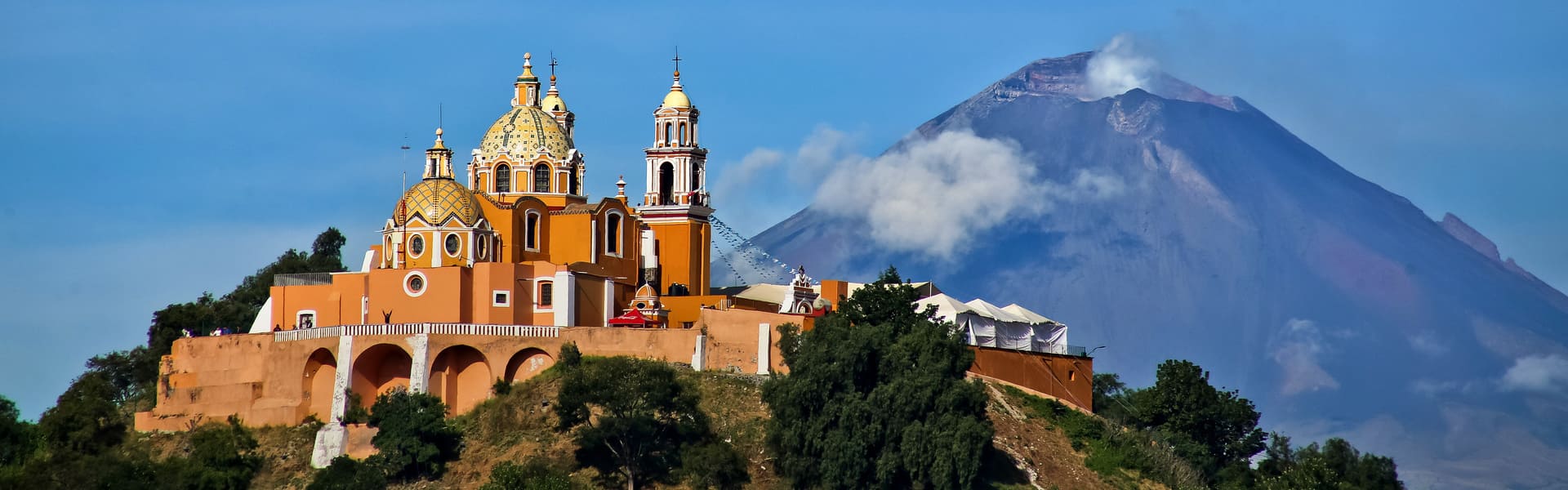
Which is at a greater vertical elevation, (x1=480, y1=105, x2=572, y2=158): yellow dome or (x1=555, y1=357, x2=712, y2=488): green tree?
(x1=480, y1=105, x2=572, y2=158): yellow dome

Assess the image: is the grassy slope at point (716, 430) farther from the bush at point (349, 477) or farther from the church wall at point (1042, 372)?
the church wall at point (1042, 372)

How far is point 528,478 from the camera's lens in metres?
55.8

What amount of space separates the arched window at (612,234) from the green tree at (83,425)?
49.8 ft

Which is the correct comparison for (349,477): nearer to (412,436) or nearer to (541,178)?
(412,436)

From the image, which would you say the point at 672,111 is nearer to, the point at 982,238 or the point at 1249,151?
the point at 982,238

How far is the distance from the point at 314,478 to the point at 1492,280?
108276 mm

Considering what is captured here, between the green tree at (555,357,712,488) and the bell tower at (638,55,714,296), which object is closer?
the green tree at (555,357,712,488)

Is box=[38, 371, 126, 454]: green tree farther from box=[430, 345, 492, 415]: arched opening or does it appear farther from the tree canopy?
the tree canopy

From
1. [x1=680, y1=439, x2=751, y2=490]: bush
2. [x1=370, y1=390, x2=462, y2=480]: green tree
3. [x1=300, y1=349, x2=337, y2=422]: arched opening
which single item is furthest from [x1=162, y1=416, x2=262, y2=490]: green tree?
[x1=680, y1=439, x2=751, y2=490]: bush

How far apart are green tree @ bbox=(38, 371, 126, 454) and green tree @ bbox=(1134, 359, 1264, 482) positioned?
30.0 m

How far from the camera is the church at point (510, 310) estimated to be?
61.6 meters

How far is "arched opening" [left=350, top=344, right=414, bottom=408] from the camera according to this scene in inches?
2440

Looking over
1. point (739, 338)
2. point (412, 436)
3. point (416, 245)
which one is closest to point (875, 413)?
point (739, 338)

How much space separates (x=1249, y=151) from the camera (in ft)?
498
